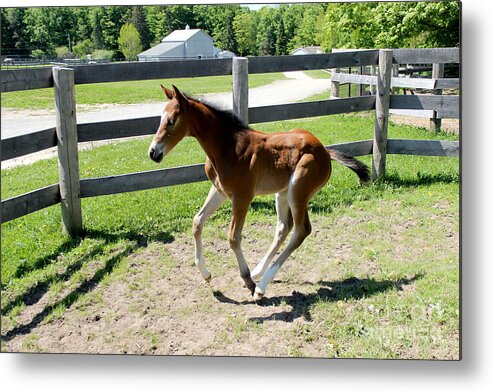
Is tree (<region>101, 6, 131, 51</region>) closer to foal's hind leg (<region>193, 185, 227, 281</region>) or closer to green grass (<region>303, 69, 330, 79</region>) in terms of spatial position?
foal's hind leg (<region>193, 185, 227, 281</region>)

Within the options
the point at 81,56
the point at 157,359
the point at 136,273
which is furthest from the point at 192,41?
the point at 157,359

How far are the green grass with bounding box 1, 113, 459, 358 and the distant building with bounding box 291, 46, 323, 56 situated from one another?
0.97 metres

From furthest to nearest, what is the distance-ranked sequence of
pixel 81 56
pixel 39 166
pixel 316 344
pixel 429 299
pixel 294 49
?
1. pixel 39 166
2. pixel 294 49
3. pixel 81 56
4. pixel 429 299
5. pixel 316 344

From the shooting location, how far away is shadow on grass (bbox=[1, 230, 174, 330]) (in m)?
3.30

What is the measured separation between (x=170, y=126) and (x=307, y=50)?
72.9 inches

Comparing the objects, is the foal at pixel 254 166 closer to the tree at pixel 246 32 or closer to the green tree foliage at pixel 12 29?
the tree at pixel 246 32

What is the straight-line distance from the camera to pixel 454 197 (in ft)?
13.2

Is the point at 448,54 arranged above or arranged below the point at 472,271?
above

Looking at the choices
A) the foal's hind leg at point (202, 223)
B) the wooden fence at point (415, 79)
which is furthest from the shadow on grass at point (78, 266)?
the wooden fence at point (415, 79)

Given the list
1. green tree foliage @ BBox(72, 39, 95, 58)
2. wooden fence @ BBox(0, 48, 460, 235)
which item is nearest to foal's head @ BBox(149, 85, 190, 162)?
green tree foliage @ BBox(72, 39, 95, 58)

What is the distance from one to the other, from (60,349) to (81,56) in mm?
1955

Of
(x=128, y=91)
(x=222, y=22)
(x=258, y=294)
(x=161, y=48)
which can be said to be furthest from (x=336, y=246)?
(x=128, y=91)

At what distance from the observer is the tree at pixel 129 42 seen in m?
3.59

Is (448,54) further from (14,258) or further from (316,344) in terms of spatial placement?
(14,258)
